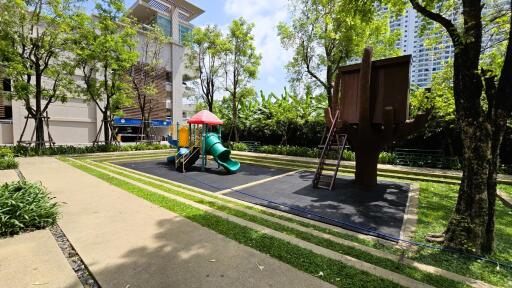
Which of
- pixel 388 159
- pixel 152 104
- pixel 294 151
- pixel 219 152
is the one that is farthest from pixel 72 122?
pixel 388 159

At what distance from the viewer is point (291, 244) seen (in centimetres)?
381

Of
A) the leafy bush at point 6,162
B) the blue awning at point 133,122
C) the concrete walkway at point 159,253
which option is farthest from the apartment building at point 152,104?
the concrete walkway at point 159,253

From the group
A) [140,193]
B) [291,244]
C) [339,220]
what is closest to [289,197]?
[339,220]

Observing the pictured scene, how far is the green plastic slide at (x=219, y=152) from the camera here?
12.2 metres

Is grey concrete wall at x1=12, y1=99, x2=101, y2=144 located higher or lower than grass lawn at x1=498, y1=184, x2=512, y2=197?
higher

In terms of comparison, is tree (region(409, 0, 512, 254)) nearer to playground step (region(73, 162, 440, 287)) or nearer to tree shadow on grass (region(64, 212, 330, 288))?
playground step (region(73, 162, 440, 287))

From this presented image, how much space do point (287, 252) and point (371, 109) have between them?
22.8 ft

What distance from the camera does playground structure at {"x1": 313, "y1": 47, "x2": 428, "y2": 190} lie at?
8.03 metres

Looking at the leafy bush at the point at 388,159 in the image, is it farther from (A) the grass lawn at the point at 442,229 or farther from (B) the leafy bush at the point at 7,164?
(B) the leafy bush at the point at 7,164

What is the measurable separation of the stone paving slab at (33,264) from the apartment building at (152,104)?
2825 centimetres

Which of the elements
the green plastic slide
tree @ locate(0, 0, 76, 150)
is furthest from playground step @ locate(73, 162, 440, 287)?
tree @ locate(0, 0, 76, 150)

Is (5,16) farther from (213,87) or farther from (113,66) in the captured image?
(213,87)

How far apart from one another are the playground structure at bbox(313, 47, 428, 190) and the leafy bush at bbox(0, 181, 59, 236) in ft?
25.1

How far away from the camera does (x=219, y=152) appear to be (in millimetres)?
12336
